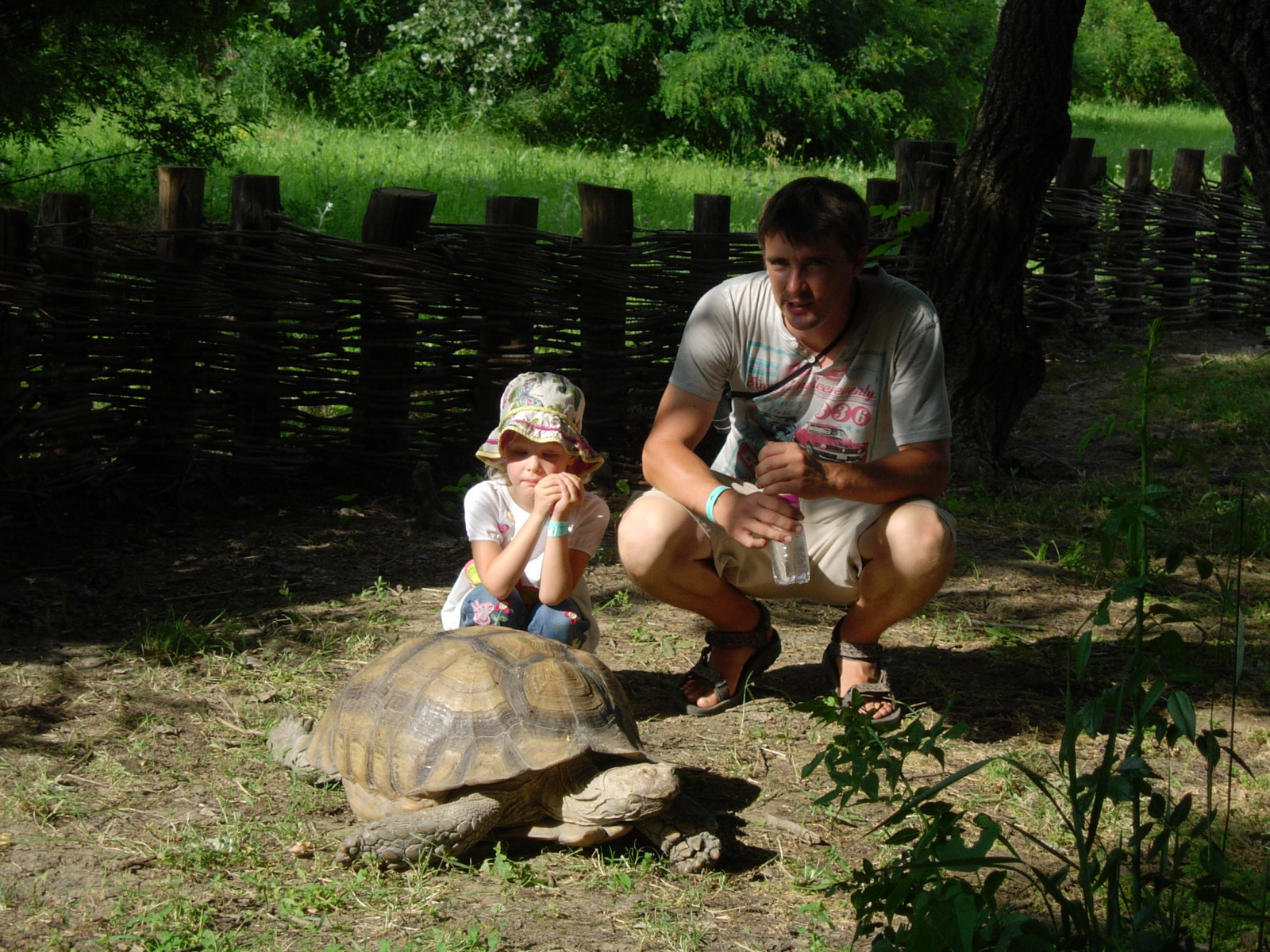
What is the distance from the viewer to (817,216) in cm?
342

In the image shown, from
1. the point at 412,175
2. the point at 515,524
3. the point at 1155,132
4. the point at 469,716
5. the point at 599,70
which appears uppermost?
the point at 1155,132

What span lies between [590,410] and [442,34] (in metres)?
13.4

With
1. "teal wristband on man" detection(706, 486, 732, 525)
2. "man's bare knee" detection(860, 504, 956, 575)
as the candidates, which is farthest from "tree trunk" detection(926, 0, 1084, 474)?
"teal wristband on man" detection(706, 486, 732, 525)

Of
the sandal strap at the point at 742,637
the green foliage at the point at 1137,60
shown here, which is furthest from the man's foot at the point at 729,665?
the green foliage at the point at 1137,60

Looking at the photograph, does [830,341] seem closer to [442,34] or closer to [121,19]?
[121,19]

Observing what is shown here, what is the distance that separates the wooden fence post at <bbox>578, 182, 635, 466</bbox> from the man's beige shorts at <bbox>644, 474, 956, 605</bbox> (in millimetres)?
2329

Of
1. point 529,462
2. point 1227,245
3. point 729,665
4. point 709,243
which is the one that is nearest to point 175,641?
point 529,462

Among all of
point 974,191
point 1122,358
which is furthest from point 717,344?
point 1122,358

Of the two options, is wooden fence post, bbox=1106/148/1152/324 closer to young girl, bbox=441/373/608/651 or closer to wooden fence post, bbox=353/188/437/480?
wooden fence post, bbox=353/188/437/480

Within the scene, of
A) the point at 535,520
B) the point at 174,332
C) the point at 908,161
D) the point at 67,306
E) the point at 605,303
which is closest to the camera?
the point at 535,520

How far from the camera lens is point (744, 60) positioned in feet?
59.1

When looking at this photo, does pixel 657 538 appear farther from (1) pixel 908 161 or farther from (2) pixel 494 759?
(1) pixel 908 161

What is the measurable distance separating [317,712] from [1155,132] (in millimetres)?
27136

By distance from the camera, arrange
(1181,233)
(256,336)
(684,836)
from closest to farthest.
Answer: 1. (684,836)
2. (256,336)
3. (1181,233)
